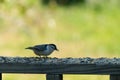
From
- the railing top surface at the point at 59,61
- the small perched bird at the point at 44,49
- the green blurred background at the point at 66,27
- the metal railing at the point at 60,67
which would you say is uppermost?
the green blurred background at the point at 66,27

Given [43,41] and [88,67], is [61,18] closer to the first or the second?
[43,41]

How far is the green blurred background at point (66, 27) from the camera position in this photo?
9.91m

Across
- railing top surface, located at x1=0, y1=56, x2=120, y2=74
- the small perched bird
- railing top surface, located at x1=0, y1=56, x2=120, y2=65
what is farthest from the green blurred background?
railing top surface, located at x1=0, y1=56, x2=120, y2=74

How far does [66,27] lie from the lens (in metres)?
11.2

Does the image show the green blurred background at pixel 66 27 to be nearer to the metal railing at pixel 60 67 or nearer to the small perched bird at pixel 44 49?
the small perched bird at pixel 44 49

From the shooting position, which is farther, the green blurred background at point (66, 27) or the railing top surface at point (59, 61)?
the green blurred background at point (66, 27)

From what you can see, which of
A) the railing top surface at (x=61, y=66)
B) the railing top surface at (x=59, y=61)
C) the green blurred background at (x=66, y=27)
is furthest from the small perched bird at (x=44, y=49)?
the green blurred background at (x=66, y=27)

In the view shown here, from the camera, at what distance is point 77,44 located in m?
10.1

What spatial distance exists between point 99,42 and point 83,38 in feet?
0.91

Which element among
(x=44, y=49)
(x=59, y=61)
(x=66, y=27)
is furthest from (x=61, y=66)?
(x=66, y=27)

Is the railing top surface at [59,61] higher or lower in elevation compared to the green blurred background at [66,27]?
lower

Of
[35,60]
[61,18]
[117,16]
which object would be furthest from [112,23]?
[35,60]

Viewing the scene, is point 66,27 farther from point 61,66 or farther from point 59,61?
point 61,66

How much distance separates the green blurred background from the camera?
9.91 m
